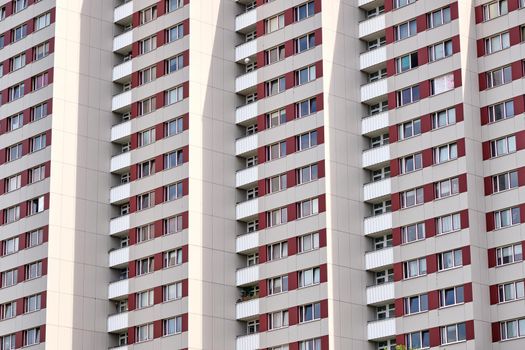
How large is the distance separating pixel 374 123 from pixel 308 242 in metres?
10.7

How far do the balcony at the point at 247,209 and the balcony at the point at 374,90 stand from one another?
11.9m

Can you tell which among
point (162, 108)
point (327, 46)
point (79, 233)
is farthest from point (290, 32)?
point (79, 233)

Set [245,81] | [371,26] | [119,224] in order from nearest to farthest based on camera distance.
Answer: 1. [371,26]
2. [245,81]
3. [119,224]

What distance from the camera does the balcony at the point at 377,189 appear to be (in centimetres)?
11200

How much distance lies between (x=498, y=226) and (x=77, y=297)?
3560cm

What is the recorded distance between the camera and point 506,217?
106m

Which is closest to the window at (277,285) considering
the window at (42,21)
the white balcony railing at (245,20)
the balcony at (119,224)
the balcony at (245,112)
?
the balcony at (245,112)

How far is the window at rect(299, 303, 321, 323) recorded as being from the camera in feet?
361

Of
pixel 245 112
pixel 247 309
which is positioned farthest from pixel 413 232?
pixel 245 112

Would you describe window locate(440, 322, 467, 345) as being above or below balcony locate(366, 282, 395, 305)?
below

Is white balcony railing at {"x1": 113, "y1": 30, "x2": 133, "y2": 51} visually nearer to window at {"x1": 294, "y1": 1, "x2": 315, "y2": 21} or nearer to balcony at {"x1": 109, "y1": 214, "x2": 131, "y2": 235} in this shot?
balcony at {"x1": 109, "y1": 214, "x2": 131, "y2": 235}

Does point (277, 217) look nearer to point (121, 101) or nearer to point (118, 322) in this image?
point (118, 322)

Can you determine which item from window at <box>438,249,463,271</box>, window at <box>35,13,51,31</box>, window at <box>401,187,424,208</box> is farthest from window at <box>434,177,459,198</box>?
window at <box>35,13,51,31</box>

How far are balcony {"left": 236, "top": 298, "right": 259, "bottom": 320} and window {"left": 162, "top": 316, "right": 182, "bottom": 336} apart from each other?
4689mm
